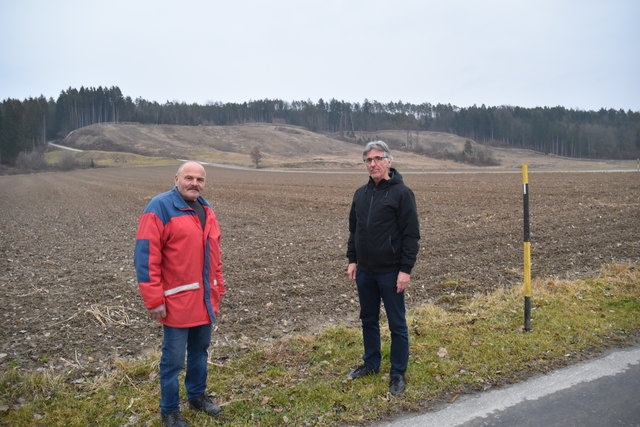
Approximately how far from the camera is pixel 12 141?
8881 cm

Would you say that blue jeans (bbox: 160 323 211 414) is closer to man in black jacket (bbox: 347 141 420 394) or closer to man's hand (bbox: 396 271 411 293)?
man in black jacket (bbox: 347 141 420 394)

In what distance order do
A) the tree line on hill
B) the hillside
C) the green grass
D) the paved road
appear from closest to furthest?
the paved road < the green grass < the hillside < the tree line on hill

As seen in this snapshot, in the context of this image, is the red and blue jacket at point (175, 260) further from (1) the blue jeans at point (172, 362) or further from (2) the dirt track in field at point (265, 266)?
→ (2) the dirt track in field at point (265, 266)

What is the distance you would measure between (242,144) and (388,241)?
411 ft

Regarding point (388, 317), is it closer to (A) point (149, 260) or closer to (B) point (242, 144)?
(A) point (149, 260)

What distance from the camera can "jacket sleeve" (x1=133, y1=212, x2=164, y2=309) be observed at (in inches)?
149

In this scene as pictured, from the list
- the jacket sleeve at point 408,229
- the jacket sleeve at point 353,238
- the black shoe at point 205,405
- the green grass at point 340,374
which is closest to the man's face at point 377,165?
the jacket sleeve at point 408,229

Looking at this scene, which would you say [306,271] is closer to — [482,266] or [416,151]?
[482,266]

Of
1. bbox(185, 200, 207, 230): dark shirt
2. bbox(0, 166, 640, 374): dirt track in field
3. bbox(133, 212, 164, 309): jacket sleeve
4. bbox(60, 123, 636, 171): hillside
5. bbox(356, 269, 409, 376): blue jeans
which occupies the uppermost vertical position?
bbox(60, 123, 636, 171): hillside

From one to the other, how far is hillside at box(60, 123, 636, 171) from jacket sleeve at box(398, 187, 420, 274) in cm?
8601

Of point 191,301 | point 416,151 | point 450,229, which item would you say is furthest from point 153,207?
point 416,151

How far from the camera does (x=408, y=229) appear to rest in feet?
14.7

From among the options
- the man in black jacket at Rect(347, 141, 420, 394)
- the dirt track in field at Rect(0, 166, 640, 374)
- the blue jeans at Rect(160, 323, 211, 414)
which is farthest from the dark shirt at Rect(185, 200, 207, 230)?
the dirt track in field at Rect(0, 166, 640, 374)

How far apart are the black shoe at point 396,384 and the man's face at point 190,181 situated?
269 centimetres
